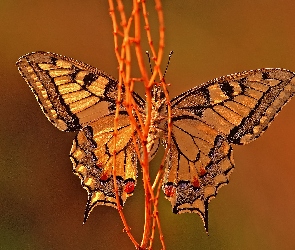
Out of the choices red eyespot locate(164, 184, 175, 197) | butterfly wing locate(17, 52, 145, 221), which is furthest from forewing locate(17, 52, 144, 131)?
red eyespot locate(164, 184, 175, 197)

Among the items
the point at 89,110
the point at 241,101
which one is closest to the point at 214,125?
the point at 241,101

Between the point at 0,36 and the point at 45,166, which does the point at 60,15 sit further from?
the point at 45,166

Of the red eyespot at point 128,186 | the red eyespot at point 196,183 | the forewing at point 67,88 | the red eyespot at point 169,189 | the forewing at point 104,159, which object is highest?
the forewing at point 67,88

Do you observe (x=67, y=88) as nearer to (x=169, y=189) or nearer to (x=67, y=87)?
(x=67, y=87)

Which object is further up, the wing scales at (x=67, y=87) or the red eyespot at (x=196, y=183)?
the wing scales at (x=67, y=87)

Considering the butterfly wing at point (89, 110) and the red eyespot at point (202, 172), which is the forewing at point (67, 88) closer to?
the butterfly wing at point (89, 110)

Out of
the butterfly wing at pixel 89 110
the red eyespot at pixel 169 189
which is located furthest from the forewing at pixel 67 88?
the red eyespot at pixel 169 189

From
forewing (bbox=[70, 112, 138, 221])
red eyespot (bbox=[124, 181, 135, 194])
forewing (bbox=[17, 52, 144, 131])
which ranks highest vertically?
forewing (bbox=[17, 52, 144, 131])

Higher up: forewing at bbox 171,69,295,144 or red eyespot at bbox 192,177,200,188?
forewing at bbox 171,69,295,144

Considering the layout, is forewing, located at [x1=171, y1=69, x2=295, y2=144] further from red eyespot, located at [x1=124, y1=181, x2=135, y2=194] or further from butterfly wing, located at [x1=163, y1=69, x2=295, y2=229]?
red eyespot, located at [x1=124, y1=181, x2=135, y2=194]
